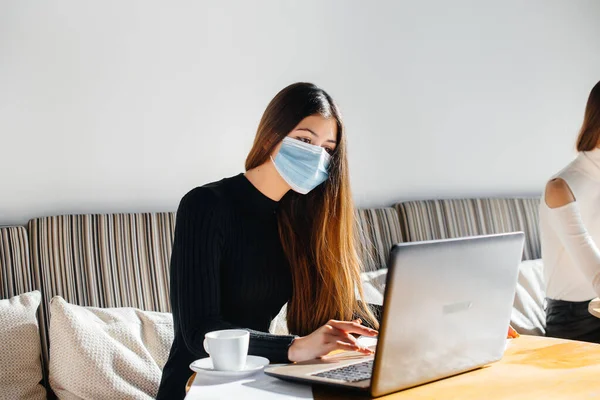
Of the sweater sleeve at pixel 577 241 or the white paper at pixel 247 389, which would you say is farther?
the sweater sleeve at pixel 577 241

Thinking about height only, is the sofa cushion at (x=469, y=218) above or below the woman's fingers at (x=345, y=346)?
below

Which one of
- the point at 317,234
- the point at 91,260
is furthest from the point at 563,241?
the point at 91,260

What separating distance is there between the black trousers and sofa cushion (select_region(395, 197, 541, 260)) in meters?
0.66

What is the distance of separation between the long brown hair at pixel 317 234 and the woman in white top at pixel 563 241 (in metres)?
0.68

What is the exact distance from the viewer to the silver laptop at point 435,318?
91cm

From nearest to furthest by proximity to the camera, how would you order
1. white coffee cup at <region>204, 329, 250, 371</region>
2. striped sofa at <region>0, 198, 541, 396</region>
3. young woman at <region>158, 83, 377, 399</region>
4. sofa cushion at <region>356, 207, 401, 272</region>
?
white coffee cup at <region>204, 329, 250, 371</region> → young woman at <region>158, 83, 377, 399</region> → striped sofa at <region>0, 198, 541, 396</region> → sofa cushion at <region>356, 207, 401, 272</region>

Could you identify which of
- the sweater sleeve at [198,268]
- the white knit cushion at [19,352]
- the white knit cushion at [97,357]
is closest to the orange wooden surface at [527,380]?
the sweater sleeve at [198,268]

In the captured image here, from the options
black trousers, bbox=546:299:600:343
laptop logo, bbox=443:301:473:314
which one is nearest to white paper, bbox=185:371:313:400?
laptop logo, bbox=443:301:473:314

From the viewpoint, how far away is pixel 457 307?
39.8 inches

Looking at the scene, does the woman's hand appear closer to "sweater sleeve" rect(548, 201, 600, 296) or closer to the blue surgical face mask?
the blue surgical face mask

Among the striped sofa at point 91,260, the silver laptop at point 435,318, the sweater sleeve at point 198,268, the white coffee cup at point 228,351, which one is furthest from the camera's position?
the striped sofa at point 91,260

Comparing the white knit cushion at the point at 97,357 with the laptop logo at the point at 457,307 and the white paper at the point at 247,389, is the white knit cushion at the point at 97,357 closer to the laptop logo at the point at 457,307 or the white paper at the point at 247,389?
the white paper at the point at 247,389

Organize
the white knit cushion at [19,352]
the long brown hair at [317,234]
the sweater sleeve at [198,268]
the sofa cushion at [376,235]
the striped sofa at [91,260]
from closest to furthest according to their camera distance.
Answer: the sweater sleeve at [198,268] < the long brown hair at [317,234] < the white knit cushion at [19,352] < the striped sofa at [91,260] < the sofa cushion at [376,235]

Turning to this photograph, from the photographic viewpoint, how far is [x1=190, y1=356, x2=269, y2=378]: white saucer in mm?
1025
